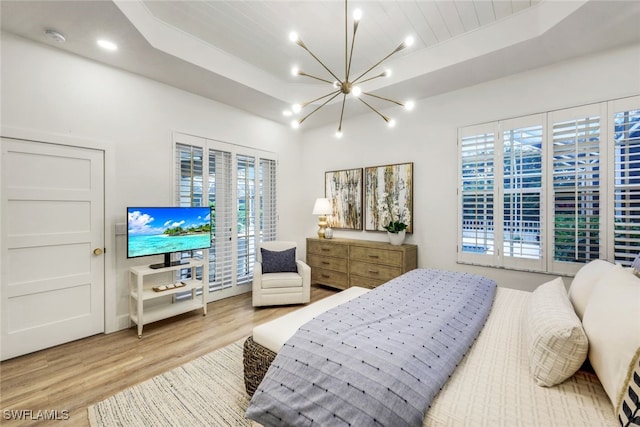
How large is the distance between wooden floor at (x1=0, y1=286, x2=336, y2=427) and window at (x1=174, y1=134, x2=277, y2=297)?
2.63 ft

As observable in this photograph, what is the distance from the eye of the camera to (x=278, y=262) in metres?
3.72

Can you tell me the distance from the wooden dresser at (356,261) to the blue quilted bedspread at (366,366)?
6.10 ft

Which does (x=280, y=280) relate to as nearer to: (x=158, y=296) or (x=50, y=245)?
(x=158, y=296)

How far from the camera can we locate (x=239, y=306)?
3666 millimetres

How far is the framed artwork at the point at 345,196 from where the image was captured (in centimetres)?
442

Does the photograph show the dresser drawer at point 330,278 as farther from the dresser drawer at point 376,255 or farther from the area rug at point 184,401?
the area rug at point 184,401

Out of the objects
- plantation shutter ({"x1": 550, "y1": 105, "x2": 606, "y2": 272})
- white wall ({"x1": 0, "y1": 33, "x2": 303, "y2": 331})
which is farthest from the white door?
plantation shutter ({"x1": 550, "y1": 105, "x2": 606, "y2": 272})

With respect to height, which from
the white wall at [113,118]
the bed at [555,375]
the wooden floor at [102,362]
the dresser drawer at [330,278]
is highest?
the white wall at [113,118]

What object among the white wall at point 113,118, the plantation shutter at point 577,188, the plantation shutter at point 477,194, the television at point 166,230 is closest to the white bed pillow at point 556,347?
the plantation shutter at point 577,188

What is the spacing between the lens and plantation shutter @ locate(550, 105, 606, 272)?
263cm

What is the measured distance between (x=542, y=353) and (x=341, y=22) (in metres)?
3.04

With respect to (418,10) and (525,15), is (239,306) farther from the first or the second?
(525,15)

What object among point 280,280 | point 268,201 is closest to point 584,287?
point 280,280

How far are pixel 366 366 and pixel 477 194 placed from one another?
9.55 ft
